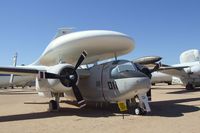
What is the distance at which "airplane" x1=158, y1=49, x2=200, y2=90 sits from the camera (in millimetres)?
35500

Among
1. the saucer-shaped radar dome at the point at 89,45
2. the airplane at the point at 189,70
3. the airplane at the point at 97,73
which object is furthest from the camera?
A: the airplane at the point at 189,70

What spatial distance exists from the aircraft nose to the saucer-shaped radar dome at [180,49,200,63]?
89.6 ft

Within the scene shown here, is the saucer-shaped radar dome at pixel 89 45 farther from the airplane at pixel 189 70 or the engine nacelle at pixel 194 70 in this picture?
the engine nacelle at pixel 194 70

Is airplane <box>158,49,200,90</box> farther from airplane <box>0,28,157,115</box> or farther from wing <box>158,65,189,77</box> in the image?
airplane <box>0,28,157,115</box>

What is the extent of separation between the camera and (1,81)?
5459 cm

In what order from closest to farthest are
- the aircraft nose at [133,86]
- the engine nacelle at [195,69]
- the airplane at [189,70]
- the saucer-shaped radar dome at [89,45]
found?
the aircraft nose at [133,86] → the saucer-shaped radar dome at [89,45] → the engine nacelle at [195,69] → the airplane at [189,70]

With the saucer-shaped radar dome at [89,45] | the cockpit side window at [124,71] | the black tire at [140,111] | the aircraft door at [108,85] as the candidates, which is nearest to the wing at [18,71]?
the saucer-shaped radar dome at [89,45]

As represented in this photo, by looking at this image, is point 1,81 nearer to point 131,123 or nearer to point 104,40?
point 104,40

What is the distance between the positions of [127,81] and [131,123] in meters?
3.24

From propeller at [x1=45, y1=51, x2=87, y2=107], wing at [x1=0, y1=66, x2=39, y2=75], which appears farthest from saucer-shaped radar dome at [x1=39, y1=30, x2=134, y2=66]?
wing at [x1=0, y1=66, x2=39, y2=75]

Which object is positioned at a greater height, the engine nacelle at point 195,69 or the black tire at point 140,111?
the engine nacelle at point 195,69

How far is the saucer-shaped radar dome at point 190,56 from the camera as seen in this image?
129ft

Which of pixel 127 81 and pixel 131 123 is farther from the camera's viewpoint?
pixel 127 81

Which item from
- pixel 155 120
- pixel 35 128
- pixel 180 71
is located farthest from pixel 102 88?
pixel 180 71
